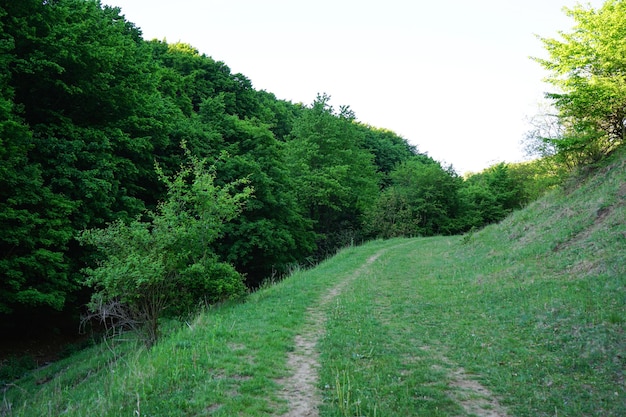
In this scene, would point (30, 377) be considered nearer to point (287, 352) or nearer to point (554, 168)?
point (287, 352)

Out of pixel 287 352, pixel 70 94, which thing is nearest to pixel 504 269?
pixel 287 352

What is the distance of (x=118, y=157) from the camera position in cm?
1769

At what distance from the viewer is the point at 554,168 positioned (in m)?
20.5

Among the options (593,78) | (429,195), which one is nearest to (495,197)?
(429,195)

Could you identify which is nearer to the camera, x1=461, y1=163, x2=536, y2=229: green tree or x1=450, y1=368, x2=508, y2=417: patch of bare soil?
x1=450, y1=368, x2=508, y2=417: patch of bare soil

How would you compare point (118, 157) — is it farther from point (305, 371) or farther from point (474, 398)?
point (474, 398)

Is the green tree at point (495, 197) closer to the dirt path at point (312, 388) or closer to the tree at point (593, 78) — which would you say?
the tree at point (593, 78)

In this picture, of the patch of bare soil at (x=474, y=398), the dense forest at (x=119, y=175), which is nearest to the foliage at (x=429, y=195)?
the dense forest at (x=119, y=175)

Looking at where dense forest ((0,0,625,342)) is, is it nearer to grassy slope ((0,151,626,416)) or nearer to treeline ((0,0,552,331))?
treeline ((0,0,552,331))

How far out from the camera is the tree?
15.1 metres

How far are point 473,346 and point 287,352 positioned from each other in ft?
11.4

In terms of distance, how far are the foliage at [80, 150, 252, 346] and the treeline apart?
1.45 ft

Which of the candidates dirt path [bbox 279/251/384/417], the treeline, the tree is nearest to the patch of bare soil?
dirt path [bbox 279/251/384/417]

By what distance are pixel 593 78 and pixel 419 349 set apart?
1465 centimetres
